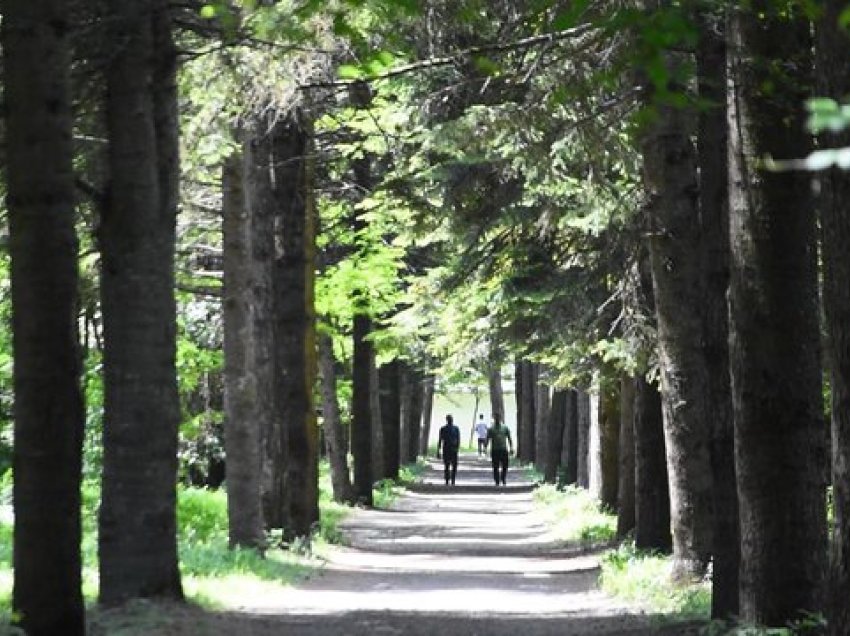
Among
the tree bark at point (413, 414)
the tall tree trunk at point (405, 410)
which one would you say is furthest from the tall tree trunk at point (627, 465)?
the tree bark at point (413, 414)

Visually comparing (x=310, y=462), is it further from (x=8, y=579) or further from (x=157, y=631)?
(x=157, y=631)

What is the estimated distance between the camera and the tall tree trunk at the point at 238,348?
52.5 ft

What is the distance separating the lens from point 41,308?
7727 mm

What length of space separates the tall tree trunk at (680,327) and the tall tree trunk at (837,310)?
24.5 ft

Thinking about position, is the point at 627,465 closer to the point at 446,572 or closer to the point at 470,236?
the point at 446,572

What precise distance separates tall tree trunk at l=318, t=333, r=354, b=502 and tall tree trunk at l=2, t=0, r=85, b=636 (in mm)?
20239

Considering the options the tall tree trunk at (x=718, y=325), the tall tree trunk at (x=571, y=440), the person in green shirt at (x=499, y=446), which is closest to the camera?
the tall tree trunk at (x=718, y=325)

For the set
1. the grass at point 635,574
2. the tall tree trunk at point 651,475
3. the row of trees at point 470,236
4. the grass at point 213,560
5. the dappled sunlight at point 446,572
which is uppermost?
the row of trees at point 470,236

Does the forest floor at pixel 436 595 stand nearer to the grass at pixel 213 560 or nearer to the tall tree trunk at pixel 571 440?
the grass at pixel 213 560

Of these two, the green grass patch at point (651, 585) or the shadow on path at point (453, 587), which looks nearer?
the shadow on path at point (453, 587)

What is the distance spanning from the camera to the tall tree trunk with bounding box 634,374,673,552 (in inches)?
658

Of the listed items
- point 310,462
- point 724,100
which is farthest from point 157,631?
point 310,462

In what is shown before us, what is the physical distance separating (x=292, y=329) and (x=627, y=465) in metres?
5.09

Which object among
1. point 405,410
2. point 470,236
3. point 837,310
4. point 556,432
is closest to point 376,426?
point 556,432
